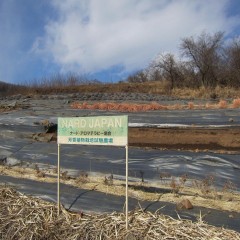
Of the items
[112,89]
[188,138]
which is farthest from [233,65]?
[188,138]

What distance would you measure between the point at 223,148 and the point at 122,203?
14.8 feet

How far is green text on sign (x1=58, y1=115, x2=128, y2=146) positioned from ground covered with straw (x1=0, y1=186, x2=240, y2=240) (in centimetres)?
89

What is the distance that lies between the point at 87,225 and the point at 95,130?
1123mm

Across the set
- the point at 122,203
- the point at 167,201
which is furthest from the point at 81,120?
the point at 167,201

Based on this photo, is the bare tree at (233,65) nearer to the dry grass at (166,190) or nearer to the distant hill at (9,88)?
the distant hill at (9,88)

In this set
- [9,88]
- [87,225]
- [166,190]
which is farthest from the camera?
[9,88]

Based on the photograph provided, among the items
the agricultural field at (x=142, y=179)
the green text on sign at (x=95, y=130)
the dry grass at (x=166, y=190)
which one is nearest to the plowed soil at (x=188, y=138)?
the agricultural field at (x=142, y=179)

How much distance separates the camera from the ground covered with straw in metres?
4.30

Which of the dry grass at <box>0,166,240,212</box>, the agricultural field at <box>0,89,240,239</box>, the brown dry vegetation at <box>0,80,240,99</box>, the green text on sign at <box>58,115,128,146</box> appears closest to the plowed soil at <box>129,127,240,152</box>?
the agricultural field at <box>0,89,240,239</box>

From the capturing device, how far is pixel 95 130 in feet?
16.4

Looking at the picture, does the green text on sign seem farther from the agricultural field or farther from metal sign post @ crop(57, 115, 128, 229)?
the agricultural field

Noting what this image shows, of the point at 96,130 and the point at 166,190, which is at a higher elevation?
the point at 96,130

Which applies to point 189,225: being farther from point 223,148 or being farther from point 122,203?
point 223,148

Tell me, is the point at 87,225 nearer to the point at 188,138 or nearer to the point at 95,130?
the point at 95,130
